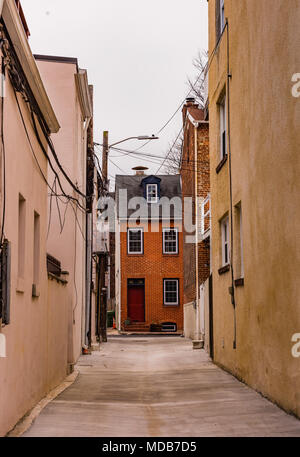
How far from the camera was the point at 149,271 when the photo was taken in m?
40.9

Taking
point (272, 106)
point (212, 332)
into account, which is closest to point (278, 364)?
point (272, 106)

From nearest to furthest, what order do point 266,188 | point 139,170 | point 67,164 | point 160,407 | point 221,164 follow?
point 160,407 < point 266,188 < point 221,164 < point 67,164 < point 139,170

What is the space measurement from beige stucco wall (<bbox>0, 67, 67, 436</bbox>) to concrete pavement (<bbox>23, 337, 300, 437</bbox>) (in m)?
0.39

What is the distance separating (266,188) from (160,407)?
3485 millimetres

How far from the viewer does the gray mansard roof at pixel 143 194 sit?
4225cm

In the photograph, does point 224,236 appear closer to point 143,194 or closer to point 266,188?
point 266,188

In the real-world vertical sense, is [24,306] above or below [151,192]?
below

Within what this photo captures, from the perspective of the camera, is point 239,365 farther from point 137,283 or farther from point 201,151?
point 137,283

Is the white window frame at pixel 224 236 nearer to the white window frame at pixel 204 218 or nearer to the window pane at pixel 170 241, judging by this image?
the white window frame at pixel 204 218

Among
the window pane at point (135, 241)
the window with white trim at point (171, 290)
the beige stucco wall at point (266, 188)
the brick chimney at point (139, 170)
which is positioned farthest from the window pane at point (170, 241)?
the beige stucco wall at point (266, 188)

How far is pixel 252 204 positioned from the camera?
1116 cm

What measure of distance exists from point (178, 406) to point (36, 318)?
245cm

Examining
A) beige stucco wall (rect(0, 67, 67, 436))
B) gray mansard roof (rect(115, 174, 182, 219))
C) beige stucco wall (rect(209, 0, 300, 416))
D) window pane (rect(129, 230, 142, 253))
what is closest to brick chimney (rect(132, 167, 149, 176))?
gray mansard roof (rect(115, 174, 182, 219))

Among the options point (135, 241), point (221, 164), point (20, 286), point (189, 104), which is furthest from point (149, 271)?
point (20, 286)
